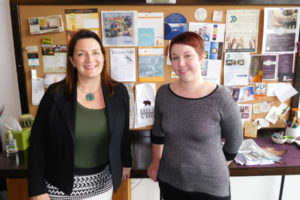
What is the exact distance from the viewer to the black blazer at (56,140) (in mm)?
1020

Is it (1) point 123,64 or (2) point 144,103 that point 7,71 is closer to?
(1) point 123,64

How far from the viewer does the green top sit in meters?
1.04

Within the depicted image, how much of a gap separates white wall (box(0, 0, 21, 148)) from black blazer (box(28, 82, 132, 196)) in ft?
2.50

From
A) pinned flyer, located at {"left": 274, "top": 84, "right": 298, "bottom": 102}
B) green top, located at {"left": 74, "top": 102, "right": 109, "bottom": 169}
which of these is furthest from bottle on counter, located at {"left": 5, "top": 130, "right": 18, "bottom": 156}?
pinned flyer, located at {"left": 274, "top": 84, "right": 298, "bottom": 102}

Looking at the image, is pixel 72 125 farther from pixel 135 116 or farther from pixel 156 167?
pixel 135 116

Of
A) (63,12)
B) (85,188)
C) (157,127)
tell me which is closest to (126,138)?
(157,127)

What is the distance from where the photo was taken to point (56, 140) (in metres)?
1.04

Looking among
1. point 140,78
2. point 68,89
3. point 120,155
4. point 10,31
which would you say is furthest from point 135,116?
point 10,31

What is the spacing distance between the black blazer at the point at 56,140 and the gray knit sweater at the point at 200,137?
262 millimetres

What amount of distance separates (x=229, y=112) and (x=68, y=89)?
28.0 inches

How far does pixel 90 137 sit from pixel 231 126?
62cm

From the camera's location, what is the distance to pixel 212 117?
957mm

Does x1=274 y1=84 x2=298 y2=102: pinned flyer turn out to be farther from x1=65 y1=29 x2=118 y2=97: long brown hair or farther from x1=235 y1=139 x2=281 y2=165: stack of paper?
x1=65 y1=29 x2=118 y2=97: long brown hair

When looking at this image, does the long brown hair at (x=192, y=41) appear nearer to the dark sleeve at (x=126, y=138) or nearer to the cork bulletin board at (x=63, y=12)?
the dark sleeve at (x=126, y=138)
